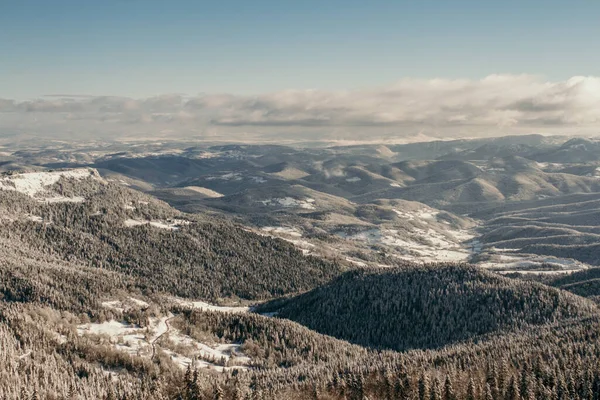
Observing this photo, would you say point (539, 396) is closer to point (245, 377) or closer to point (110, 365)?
point (245, 377)

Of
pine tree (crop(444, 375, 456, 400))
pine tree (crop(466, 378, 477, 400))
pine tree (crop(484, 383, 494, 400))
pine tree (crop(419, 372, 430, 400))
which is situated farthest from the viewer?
pine tree (crop(444, 375, 456, 400))

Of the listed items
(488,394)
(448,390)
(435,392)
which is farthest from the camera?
(448,390)

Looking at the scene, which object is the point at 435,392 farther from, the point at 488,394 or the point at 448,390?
the point at 488,394

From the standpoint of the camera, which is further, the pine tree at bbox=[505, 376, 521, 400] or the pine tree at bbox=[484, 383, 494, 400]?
the pine tree at bbox=[505, 376, 521, 400]

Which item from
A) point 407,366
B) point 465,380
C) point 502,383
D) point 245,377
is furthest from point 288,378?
point 502,383

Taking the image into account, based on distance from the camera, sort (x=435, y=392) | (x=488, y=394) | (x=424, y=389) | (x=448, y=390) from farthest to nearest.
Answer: (x=424, y=389) → (x=448, y=390) → (x=435, y=392) → (x=488, y=394)

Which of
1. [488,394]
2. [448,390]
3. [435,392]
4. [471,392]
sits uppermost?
[488,394]

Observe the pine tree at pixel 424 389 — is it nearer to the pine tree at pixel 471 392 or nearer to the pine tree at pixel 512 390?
the pine tree at pixel 471 392

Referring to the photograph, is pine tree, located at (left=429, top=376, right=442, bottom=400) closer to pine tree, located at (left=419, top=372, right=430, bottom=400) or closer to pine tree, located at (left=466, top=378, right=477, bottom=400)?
pine tree, located at (left=419, top=372, right=430, bottom=400)

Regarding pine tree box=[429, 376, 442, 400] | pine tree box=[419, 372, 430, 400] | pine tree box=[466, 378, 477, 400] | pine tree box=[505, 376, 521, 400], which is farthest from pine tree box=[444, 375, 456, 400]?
pine tree box=[505, 376, 521, 400]

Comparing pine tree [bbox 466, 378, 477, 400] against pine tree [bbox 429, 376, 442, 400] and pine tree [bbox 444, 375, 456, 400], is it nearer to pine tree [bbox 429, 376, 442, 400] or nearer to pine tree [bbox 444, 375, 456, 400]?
pine tree [bbox 444, 375, 456, 400]

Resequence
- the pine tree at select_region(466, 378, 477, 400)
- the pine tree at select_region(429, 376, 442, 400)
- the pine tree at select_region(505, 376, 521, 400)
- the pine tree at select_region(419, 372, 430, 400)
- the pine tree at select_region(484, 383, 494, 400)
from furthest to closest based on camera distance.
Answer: the pine tree at select_region(419, 372, 430, 400) → the pine tree at select_region(505, 376, 521, 400) → the pine tree at select_region(466, 378, 477, 400) → the pine tree at select_region(429, 376, 442, 400) → the pine tree at select_region(484, 383, 494, 400)

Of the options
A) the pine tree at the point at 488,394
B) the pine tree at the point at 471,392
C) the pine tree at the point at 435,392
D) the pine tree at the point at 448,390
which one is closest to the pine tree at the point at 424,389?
the pine tree at the point at 435,392

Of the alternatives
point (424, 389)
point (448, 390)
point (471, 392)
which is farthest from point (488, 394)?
point (424, 389)
